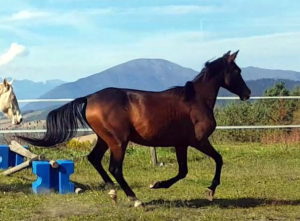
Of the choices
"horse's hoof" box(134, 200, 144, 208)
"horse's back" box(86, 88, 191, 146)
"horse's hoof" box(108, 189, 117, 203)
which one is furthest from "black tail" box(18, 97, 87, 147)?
"horse's hoof" box(134, 200, 144, 208)

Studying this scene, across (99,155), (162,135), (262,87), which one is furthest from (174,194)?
(262,87)

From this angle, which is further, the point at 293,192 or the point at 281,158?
the point at 281,158

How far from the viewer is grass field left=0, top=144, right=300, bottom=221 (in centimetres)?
795

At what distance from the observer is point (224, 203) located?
29.7ft

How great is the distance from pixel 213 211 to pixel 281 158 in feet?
26.5

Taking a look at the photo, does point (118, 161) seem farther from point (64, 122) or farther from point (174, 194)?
point (174, 194)

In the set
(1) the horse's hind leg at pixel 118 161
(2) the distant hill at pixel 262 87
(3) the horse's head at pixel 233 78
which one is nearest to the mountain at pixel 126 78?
(2) the distant hill at pixel 262 87

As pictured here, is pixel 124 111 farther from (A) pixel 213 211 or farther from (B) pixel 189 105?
(A) pixel 213 211

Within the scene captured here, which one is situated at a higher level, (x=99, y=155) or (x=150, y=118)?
(x=150, y=118)

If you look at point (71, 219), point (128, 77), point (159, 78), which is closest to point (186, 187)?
point (71, 219)

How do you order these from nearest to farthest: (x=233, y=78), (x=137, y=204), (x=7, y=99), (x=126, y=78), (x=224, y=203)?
1. (x=137, y=204)
2. (x=224, y=203)
3. (x=233, y=78)
4. (x=7, y=99)
5. (x=126, y=78)

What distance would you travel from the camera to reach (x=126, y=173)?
13156 millimetres

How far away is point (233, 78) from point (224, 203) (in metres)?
1.81

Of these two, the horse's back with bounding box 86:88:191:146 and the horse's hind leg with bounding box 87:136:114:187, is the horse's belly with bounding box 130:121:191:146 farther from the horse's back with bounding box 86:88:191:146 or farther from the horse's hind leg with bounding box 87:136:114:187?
the horse's hind leg with bounding box 87:136:114:187
